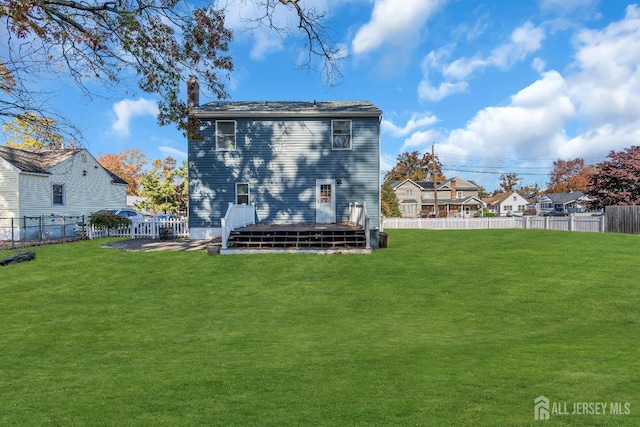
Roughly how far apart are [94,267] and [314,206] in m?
11.2

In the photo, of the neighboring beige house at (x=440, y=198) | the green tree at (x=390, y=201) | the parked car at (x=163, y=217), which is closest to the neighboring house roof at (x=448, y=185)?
the neighboring beige house at (x=440, y=198)

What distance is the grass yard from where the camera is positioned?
4.01m

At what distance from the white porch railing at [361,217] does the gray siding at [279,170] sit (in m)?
0.69

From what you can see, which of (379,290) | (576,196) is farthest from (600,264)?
(576,196)

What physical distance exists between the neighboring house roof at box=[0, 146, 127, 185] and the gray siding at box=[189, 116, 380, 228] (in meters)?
9.37

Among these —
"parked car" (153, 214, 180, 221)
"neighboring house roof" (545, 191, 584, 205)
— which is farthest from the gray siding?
"neighboring house roof" (545, 191, 584, 205)

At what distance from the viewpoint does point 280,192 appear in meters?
21.7

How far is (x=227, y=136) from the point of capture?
850 inches

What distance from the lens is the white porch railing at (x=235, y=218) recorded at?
53.5 ft

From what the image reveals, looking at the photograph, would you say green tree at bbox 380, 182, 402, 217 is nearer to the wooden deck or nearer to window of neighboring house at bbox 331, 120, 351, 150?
window of neighboring house at bbox 331, 120, 351, 150

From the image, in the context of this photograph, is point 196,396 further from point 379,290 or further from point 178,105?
point 178,105

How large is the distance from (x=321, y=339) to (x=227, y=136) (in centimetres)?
1682

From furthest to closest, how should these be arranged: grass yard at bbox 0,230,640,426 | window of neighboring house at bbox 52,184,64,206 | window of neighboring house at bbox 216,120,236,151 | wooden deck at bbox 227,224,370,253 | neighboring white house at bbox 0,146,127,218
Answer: window of neighboring house at bbox 52,184,64,206 → neighboring white house at bbox 0,146,127,218 → window of neighboring house at bbox 216,120,236,151 → wooden deck at bbox 227,224,370,253 → grass yard at bbox 0,230,640,426

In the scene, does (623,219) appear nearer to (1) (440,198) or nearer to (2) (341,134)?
(2) (341,134)
